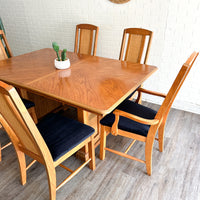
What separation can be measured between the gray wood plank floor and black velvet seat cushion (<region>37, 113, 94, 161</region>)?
0.46 metres

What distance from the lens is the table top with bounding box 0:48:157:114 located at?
1226 millimetres

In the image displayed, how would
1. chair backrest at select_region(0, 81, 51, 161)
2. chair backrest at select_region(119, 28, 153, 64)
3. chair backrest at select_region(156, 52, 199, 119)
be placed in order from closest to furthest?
chair backrest at select_region(0, 81, 51, 161) → chair backrest at select_region(156, 52, 199, 119) → chair backrest at select_region(119, 28, 153, 64)

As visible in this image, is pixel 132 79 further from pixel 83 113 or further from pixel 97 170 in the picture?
pixel 97 170

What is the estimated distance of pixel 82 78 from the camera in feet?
5.11

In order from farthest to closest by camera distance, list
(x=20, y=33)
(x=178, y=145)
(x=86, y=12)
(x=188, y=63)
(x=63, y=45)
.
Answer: (x=20, y=33) → (x=63, y=45) → (x=86, y=12) → (x=178, y=145) → (x=188, y=63)

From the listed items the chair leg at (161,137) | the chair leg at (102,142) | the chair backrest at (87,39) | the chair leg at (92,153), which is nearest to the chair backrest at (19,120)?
the chair leg at (92,153)

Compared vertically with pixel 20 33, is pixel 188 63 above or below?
above

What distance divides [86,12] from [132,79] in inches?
65.5

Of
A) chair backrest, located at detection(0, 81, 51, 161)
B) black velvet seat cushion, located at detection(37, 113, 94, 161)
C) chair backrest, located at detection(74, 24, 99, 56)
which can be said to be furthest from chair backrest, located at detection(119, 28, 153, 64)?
chair backrest, located at detection(0, 81, 51, 161)

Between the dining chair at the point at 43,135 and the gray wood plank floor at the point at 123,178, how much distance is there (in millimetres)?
119

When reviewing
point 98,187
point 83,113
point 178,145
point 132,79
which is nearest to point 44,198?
point 98,187

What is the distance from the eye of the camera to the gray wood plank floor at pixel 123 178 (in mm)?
1421

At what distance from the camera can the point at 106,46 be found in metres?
2.72

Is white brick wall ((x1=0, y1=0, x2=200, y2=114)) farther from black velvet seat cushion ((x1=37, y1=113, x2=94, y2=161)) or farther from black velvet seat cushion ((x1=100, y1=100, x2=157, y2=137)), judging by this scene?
black velvet seat cushion ((x1=37, y1=113, x2=94, y2=161))
